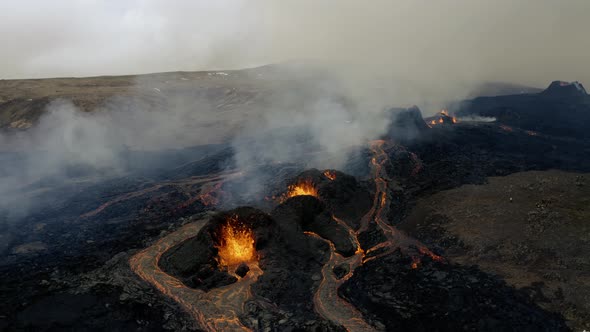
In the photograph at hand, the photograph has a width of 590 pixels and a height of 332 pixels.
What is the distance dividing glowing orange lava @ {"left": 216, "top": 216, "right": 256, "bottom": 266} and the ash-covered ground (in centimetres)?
16

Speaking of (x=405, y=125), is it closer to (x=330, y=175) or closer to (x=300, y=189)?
(x=330, y=175)

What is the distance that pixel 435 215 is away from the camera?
109 feet

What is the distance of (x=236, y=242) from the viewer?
85.7ft

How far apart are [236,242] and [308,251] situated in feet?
17.5

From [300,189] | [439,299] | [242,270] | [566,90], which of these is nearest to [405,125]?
[300,189]

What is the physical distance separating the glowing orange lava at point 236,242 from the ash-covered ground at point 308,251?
16 cm

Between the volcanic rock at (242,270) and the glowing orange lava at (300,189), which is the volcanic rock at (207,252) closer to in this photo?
the volcanic rock at (242,270)

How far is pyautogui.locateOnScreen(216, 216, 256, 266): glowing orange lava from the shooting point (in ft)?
84.0

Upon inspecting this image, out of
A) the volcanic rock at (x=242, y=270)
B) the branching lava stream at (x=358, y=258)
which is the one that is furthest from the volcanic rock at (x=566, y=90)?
the volcanic rock at (x=242, y=270)

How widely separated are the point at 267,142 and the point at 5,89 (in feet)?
274

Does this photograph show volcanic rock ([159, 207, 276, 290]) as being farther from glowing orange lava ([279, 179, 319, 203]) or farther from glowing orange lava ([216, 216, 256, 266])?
glowing orange lava ([279, 179, 319, 203])

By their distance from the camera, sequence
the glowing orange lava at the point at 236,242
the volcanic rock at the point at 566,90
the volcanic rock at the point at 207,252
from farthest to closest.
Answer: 1. the volcanic rock at the point at 566,90
2. the glowing orange lava at the point at 236,242
3. the volcanic rock at the point at 207,252

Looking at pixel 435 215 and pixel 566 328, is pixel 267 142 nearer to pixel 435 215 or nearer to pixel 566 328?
pixel 435 215

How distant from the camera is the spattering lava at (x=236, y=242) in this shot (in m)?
25.6
